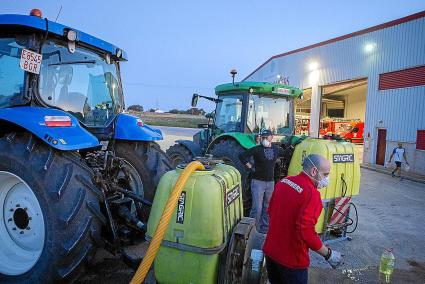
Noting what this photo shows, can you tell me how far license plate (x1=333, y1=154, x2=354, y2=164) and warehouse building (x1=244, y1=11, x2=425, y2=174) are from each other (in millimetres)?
10795

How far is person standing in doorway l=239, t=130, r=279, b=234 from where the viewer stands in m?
5.92

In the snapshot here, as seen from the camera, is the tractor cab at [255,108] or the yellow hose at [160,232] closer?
the yellow hose at [160,232]

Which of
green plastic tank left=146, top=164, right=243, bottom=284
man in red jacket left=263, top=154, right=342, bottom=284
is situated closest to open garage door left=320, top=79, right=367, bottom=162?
man in red jacket left=263, top=154, right=342, bottom=284

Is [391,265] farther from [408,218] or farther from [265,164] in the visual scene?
[408,218]

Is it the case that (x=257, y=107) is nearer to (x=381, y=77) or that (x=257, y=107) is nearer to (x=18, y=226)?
(x=18, y=226)

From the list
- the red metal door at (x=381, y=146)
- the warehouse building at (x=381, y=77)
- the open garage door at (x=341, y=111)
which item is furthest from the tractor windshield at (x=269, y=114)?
the open garage door at (x=341, y=111)

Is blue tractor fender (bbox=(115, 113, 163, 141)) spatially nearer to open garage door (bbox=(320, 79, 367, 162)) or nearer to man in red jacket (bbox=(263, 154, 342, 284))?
man in red jacket (bbox=(263, 154, 342, 284))

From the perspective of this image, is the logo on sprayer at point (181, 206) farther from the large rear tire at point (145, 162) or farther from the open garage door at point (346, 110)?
the open garage door at point (346, 110)

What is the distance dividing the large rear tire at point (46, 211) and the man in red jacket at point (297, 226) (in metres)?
1.56

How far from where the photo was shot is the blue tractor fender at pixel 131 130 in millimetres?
4363

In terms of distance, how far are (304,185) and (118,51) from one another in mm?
3066

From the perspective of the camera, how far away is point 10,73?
365 centimetres

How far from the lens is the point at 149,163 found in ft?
14.4

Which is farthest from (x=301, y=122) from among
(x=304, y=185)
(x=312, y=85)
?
(x=304, y=185)
